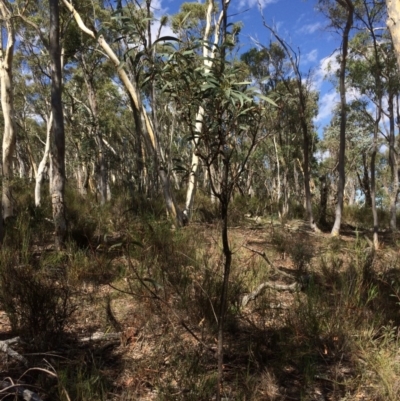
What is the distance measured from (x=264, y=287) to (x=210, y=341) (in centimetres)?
102

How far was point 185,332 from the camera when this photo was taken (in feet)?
10.1

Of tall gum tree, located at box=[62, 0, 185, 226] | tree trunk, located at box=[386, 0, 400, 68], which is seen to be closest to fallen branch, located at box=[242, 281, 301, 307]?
tree trunk, located at box=[386, 0, 400, 68]

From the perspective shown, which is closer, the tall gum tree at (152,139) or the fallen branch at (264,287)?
the fallen branch at (264,287)

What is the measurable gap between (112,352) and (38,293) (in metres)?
0.71

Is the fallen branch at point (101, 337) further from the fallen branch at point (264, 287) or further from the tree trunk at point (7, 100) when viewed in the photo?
the tree trunk at point (7, 100)

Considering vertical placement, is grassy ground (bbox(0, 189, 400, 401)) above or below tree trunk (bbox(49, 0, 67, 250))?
below

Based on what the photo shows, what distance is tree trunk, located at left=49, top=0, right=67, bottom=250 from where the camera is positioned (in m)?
4.86

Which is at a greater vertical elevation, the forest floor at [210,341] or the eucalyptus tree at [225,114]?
the eucalyptus tree at [225,114]

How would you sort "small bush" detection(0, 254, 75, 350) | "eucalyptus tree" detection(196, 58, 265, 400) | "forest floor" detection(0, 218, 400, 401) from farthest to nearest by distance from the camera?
1. "small bush" detection(0, 254, 75, 350)
2. "forest floor" detection(0, 218, 400, 401)
3. "eucalyptus tree" detection(196, 58, 265, 400)

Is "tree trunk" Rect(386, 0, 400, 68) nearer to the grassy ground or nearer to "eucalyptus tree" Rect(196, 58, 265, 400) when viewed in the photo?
"eucalyptus tree" Rect(196, 58, 265, 400)

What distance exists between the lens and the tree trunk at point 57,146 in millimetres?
4859

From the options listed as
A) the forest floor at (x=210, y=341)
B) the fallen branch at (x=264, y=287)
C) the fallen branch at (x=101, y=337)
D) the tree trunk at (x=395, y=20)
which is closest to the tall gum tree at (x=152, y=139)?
the forest floor at (x=210, y=341)

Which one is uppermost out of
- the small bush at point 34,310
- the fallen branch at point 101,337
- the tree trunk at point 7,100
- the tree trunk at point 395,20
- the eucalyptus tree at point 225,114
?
the tree trunk at point 7,100

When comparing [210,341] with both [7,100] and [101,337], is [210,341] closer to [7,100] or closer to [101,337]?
[101,337]
